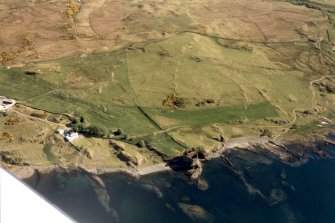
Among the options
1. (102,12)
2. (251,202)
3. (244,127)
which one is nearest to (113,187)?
(251,202)

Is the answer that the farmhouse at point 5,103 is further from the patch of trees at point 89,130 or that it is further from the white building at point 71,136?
the white building at point 71,136

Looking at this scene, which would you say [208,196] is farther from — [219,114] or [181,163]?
[219,114]

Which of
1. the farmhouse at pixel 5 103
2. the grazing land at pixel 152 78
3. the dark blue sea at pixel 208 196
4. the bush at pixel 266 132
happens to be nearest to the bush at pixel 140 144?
the grazing land at pixel 152 78

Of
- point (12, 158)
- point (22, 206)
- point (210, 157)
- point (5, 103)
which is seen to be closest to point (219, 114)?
point (210, 157)

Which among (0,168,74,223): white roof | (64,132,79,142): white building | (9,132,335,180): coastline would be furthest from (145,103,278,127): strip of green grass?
(0,168,74,223): white roof

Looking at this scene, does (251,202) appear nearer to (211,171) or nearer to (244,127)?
(211,171)

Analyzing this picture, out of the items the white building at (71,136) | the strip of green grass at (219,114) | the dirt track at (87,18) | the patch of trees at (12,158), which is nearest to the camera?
the patch of trees at (12,158)
